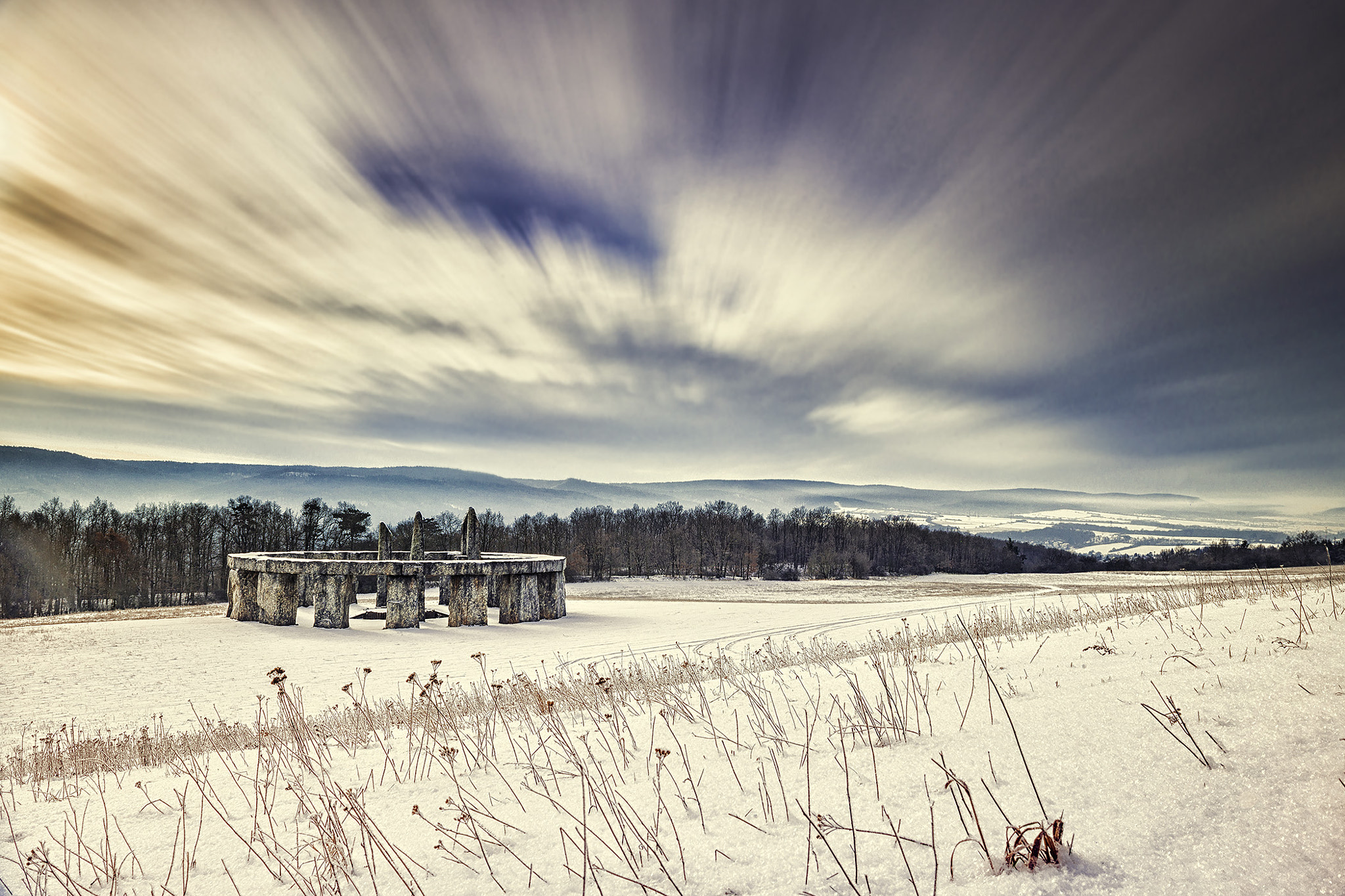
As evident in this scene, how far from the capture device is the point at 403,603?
20000 millimetres

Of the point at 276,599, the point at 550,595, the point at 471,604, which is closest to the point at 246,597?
the point at 276,599

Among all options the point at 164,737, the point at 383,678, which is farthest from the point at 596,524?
the point at 164,737

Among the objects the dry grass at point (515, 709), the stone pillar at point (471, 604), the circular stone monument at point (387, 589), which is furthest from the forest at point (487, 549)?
the dry grass at point (515, 709)

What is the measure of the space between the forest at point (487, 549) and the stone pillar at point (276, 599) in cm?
2710

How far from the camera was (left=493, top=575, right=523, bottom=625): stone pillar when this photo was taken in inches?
807

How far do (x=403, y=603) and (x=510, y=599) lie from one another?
139 inches

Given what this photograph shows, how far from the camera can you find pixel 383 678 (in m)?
12.7

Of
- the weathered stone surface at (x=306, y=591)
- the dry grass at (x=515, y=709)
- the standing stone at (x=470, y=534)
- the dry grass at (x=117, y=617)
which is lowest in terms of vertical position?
the dry grass at (x=117, y=617)

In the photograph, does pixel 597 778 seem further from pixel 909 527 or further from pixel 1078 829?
pixel 909 527

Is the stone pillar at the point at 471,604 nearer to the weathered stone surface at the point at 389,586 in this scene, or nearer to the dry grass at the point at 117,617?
the weathered stone surface at the point at 389,586

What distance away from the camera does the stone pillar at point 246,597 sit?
19.9 meters

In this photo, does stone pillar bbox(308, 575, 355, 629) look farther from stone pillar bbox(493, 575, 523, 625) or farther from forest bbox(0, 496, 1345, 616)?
forest bbox(0, 496, 1345, 616)

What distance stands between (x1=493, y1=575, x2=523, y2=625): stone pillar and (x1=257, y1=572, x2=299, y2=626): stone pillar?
6733mm

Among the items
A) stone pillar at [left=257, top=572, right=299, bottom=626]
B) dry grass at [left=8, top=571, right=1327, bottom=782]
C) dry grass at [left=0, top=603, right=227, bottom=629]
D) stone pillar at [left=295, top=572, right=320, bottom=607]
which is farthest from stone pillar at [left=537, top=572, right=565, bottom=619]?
dry grass at [left=8, top=571, right=1327, bottom=782]
